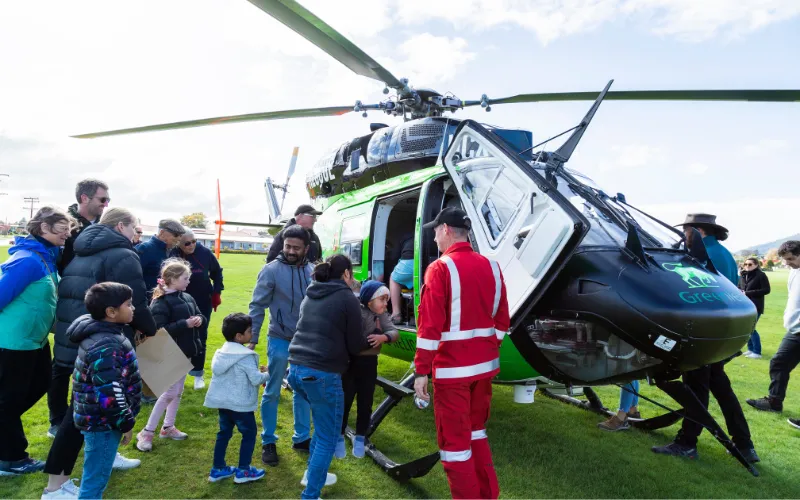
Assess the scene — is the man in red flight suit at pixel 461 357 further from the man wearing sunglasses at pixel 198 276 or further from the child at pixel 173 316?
the man wearing sunglasses at pixel 198 276

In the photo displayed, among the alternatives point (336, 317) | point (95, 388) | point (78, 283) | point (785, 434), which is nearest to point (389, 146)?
point (336, 317)

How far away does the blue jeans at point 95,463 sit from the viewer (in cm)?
316

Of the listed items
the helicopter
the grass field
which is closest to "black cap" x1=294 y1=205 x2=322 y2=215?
the helicopter

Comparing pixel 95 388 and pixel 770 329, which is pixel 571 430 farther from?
pixel 770 329

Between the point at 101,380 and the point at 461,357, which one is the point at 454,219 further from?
the point at 101,380

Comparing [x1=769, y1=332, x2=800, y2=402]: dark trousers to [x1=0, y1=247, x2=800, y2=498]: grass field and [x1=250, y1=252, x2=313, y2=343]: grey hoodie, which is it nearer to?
[x1=0, y1=247, x2=800, y2=498]: grass field

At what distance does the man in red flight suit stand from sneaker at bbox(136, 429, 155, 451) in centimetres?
255

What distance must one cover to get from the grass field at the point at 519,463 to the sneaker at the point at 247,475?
0.05 meters

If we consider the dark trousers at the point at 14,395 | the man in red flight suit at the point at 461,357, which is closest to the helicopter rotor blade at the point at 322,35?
the man in red flight suit at the point at 461,357

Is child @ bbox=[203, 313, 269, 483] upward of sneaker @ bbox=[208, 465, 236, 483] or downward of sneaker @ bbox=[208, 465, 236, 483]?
upward

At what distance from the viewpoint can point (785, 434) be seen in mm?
5668

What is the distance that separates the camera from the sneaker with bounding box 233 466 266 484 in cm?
388

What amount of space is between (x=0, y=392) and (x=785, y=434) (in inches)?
291

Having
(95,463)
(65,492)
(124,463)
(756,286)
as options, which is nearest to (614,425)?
(124,463)
